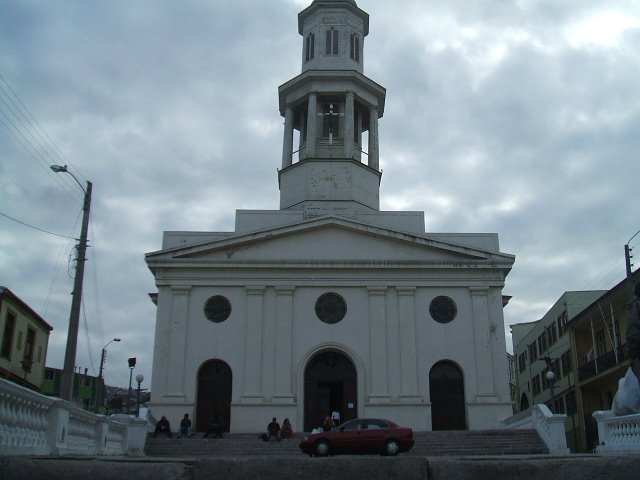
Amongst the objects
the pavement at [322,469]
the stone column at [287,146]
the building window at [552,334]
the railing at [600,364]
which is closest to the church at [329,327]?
the stone column at [287,146]

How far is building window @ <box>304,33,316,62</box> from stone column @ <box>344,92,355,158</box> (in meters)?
3.91

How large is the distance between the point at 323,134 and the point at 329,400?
42.4 ft

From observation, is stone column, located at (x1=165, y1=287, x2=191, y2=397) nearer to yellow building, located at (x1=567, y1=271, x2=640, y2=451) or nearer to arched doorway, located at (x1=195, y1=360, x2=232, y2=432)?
arched doorway, located at (x1=195, y1=360, x2=232, y2=432)

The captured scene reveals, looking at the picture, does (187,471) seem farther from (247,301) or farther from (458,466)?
(247,301)

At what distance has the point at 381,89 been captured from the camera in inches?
1394

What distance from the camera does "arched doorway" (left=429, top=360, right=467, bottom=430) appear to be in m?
28.2

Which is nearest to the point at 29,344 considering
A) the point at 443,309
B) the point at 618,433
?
the point at 443,309

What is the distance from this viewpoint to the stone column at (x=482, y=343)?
28281mm

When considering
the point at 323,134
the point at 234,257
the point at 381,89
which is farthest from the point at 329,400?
the point at 381,89

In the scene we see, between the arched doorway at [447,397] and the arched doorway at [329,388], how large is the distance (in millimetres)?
3107

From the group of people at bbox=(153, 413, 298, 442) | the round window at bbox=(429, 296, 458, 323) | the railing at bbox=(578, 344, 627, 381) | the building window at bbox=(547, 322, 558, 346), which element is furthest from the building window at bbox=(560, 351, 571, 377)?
the group of people at bbox=(153, 413, 298, 442)

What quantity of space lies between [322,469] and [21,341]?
3608 cm

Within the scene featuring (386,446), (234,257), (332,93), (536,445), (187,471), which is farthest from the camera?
(332,93)

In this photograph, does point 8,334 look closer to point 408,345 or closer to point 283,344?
point 283,344
